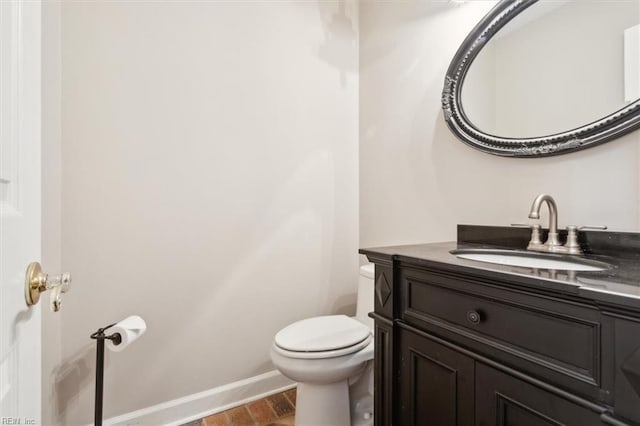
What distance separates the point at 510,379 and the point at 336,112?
1673 millimetres

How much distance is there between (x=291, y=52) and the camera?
69.6 inches

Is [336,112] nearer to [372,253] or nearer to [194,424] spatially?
[372,253]

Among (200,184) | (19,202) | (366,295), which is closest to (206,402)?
(366,295)

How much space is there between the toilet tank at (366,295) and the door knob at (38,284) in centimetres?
126

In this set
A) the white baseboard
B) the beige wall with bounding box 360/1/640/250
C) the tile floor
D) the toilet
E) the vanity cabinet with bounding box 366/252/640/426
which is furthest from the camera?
the tile floor

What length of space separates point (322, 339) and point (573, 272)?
3.18ft

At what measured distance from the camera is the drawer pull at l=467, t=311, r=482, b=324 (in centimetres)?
73

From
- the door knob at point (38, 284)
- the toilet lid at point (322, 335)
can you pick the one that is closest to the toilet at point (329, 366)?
the toilet lid at point (322, 335)

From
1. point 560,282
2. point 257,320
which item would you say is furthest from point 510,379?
point 257,320

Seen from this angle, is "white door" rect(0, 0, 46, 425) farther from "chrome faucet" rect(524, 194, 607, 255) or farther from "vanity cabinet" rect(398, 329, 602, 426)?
"chrome faucet" rect(524, 194, 607, 255)

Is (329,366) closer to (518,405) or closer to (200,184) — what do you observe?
(518,405)

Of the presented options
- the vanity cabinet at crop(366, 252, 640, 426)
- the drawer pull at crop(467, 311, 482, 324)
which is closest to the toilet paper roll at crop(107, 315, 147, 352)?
the vanity cabinet at crop(366, 252, 640, 426)

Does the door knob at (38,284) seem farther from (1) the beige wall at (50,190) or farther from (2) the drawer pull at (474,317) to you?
(2) the drawer pull at (474,317)

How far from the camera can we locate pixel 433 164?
1517mm
